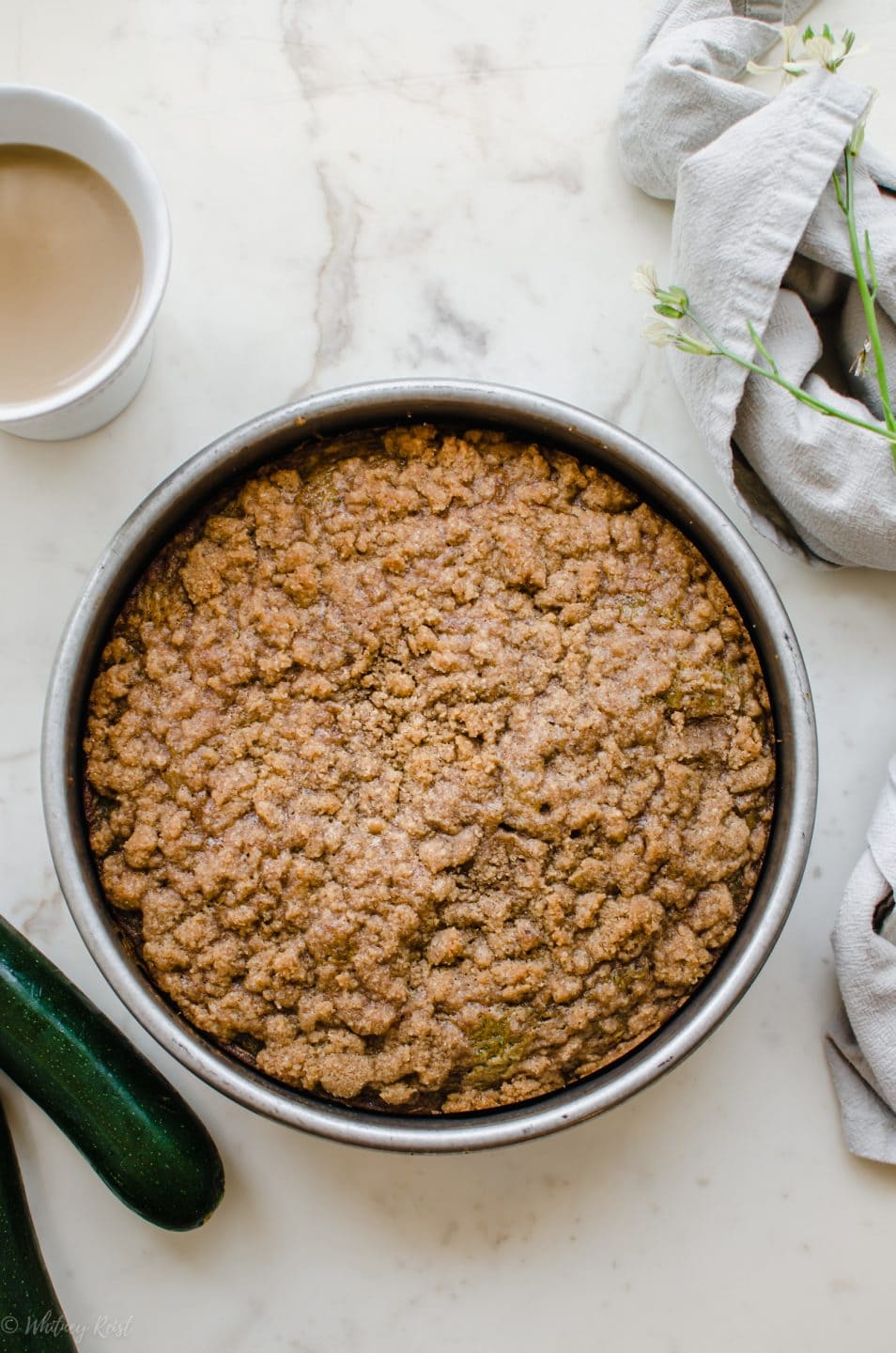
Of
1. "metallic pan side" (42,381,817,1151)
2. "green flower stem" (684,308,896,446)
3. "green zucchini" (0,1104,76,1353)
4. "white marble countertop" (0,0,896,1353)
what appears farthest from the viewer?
"white marble countertop" (0,0,896,1353)

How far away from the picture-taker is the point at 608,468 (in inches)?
64.8

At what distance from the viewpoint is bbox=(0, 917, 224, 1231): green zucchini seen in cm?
167

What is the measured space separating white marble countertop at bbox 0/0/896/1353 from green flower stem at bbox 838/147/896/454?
28cm

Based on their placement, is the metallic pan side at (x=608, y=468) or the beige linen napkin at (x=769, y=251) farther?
the beige linen napkin at (x=769, y=251)

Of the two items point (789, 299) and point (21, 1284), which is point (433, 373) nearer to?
point (789, 299)

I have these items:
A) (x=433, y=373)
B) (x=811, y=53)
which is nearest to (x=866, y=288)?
(x=811, y=53)

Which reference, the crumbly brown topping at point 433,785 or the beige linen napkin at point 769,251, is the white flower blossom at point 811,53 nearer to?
the beige linen napkin at point 769,251

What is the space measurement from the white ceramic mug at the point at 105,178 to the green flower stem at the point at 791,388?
0.75m

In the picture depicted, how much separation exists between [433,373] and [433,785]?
28.3 inches

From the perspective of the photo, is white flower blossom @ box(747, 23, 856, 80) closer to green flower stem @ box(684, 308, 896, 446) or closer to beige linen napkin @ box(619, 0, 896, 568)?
beige linen napkin @ box(619, 0, 896, 568)

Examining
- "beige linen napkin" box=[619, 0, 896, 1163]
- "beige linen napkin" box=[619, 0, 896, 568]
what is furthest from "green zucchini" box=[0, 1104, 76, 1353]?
"beige linen napkin" box=[619, 0, 896, 568]

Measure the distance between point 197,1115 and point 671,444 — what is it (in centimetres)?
132

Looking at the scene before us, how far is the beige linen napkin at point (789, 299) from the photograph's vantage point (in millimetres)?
1656

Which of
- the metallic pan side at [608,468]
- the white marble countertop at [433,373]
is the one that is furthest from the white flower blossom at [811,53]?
the metallic pan side at [608,468]
